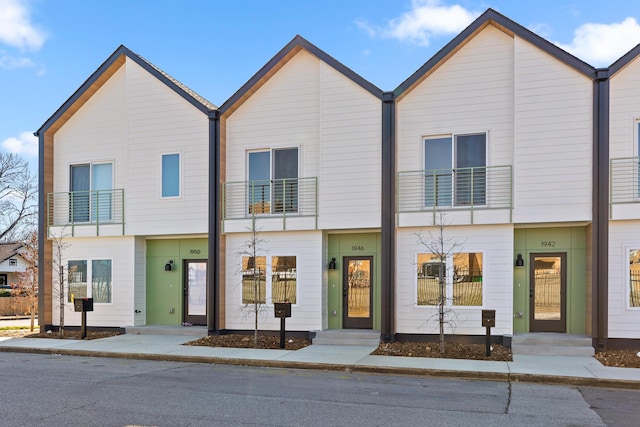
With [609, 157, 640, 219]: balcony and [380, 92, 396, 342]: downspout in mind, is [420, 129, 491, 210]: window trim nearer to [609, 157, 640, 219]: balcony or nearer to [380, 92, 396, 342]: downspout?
[380, 92, 396, 342]: downspout

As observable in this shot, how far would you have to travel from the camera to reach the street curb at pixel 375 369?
9023 mm

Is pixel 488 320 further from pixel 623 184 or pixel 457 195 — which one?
pixel 623 184

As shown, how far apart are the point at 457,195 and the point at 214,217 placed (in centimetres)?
625

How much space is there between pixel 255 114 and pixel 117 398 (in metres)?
8.56

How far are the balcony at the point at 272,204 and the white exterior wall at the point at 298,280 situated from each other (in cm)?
33

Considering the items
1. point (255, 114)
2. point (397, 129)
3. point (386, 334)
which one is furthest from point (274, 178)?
point (386, 334)

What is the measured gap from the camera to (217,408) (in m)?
7.36

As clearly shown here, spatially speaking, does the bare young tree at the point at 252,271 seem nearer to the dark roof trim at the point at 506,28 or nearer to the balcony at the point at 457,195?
the balcony at the point at 457,195

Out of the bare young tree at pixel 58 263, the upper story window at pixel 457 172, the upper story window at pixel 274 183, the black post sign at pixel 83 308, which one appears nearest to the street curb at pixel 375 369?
the black post sign at pixel 83 308

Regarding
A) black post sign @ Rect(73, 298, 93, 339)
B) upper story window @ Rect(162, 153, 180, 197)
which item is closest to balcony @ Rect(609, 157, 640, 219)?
upper story window @ Rect(162, 153, 180, 197)

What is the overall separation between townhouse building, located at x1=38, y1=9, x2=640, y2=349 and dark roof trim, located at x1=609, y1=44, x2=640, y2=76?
0.10 ft

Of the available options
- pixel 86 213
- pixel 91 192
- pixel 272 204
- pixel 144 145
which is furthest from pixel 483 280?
pixel 86 213

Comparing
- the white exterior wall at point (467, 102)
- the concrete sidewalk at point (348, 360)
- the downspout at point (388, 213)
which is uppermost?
the white exterior wall at point (467, 102)

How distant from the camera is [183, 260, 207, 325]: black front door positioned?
15227 mm
